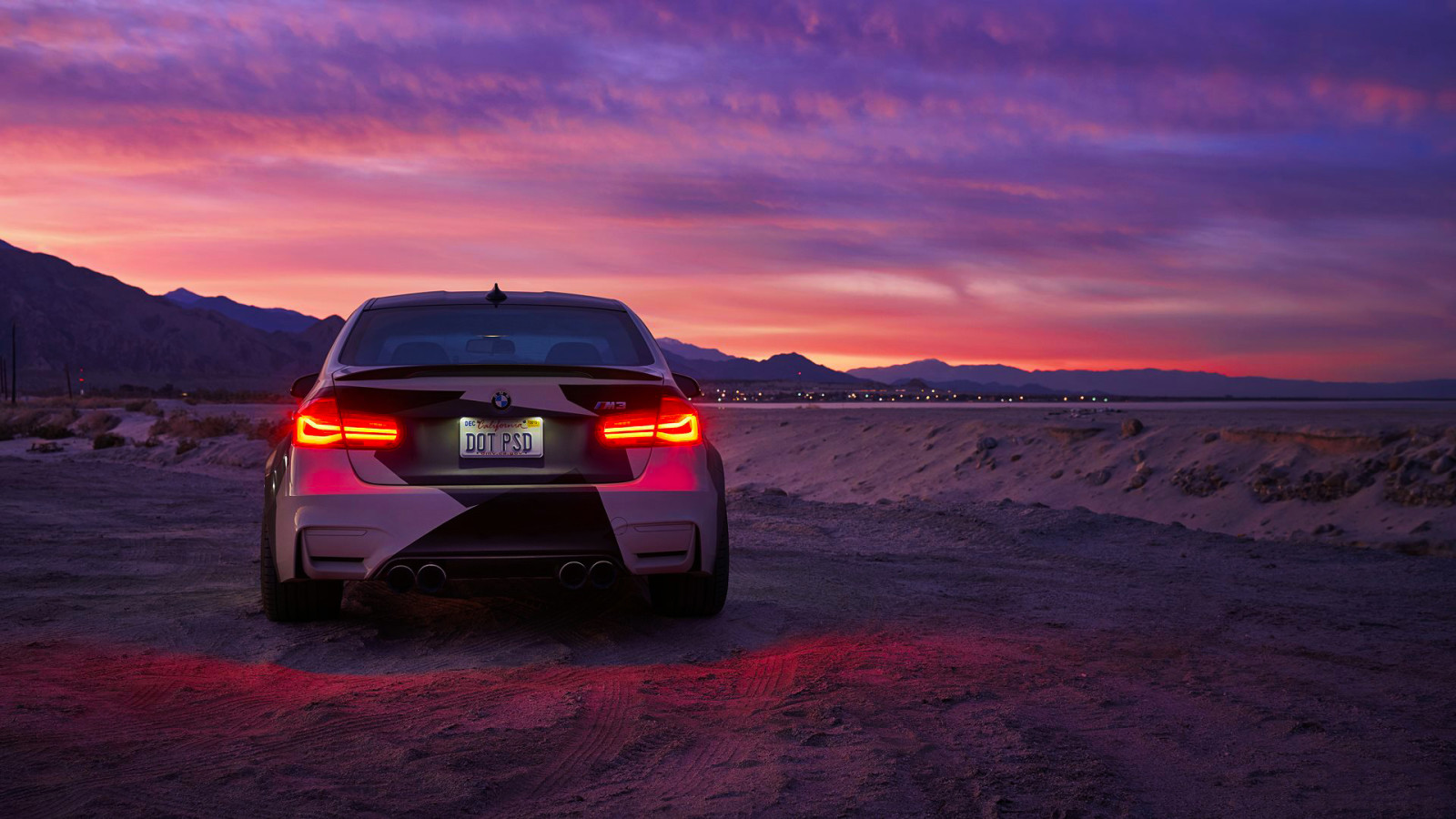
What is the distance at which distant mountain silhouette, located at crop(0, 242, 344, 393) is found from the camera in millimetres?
165500

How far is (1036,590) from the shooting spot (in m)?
8.62

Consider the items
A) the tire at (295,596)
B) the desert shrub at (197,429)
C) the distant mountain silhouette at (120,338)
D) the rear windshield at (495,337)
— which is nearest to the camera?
the tire at (295,596)

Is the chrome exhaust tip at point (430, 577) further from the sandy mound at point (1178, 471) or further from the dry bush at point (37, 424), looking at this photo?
the dry bush at point (37, 424)

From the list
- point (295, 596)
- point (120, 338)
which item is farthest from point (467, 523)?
point (120, 338)

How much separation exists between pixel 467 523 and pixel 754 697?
60.6 inches

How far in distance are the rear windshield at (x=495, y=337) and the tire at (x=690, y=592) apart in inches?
46.7

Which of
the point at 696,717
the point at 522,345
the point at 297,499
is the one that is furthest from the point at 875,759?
the point at 522,345

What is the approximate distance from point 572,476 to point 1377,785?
136 inches

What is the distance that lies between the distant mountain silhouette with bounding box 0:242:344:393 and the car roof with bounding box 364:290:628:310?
15688 centimetres

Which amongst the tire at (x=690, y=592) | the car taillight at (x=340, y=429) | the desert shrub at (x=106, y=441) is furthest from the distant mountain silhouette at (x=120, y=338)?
the car taillight at (x=340, y=429)

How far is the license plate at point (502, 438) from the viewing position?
5762 mm

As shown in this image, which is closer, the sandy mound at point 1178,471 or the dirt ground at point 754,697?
the dirt ground at point 754,697

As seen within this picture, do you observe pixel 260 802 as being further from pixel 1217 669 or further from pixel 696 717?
pixel 1217 669

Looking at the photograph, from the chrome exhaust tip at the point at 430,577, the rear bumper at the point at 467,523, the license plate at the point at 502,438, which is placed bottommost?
the chrome exhaust tip at the point at 430,577
